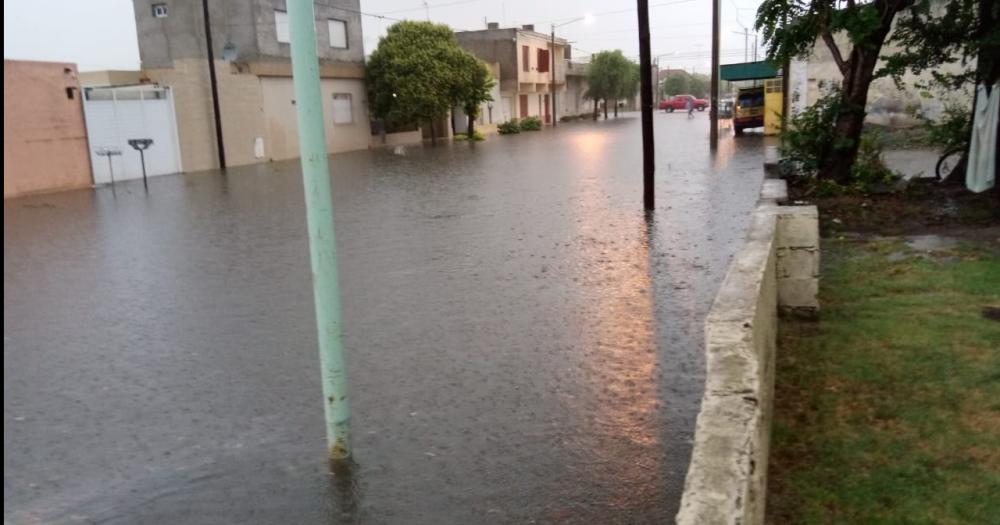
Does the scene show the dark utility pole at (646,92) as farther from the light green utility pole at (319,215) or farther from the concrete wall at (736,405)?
the light green utility pole at (319,215)

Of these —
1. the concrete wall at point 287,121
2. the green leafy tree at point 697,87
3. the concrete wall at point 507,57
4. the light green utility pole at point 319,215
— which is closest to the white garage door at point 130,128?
the concrete wall at point 287,121

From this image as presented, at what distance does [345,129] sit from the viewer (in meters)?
34.6

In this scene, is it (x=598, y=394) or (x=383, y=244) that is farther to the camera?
(x=383, y=244)

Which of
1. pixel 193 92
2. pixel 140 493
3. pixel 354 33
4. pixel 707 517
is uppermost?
pixel 354 33

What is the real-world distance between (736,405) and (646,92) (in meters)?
9.35

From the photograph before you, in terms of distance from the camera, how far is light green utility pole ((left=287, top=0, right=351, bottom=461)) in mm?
3461

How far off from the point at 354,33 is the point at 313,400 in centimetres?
3300

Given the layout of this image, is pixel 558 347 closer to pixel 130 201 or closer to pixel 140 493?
pixel 140 493

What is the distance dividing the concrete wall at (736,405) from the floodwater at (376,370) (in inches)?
28.5

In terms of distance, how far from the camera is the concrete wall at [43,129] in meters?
18.5

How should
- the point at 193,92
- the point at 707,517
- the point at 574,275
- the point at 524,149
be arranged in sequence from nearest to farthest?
the point at 707,517, the point at 574,275, the point at 193,92, the point at 524,149

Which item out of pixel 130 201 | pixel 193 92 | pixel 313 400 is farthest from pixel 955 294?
pixel 193 92

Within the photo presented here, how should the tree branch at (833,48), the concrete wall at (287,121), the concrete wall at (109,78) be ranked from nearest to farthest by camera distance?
the tree branch at (833,48), the concrete wall at (109,78), the concrete wall at (287,121)

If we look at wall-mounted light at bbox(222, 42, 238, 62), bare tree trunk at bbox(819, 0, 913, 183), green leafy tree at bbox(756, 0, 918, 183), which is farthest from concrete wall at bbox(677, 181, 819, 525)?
wall-mounted light at bbox(222, 42, 238, 62)
